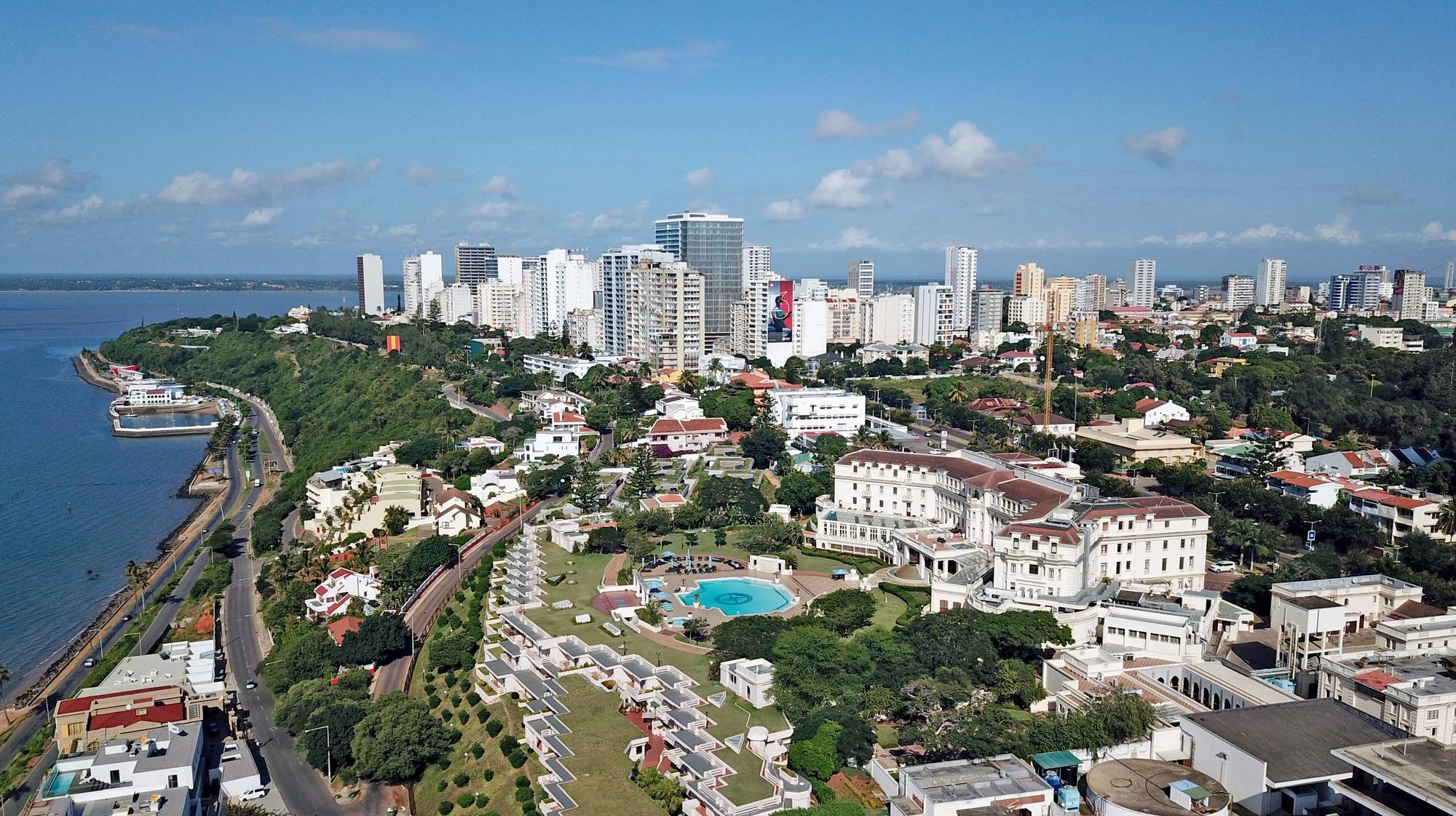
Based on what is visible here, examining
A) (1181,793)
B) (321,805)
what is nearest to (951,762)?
(1181,793)

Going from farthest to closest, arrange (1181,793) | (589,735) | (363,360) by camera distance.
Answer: (363,360) → (589,735) → (1181,793)

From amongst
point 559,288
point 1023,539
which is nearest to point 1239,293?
point 559,288

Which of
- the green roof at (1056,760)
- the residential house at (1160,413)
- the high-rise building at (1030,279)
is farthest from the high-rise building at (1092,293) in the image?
the green roof at (1056,760)

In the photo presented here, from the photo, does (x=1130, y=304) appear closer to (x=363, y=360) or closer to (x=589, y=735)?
(x=363, y=360)

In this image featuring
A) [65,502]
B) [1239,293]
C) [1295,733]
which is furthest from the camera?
[1239,293]

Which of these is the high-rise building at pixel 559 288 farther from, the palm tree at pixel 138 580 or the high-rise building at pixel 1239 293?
the high-rise building at pixel 1239 293

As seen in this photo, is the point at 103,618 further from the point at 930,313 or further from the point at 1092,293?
the point at 1092,293
